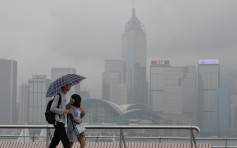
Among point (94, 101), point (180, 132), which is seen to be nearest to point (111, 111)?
point (94, 101)

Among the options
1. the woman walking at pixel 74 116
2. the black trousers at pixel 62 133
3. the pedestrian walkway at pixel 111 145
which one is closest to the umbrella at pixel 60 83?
the woman walking at pixel 74 116

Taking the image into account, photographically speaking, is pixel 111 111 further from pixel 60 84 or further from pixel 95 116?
pixel 60 84

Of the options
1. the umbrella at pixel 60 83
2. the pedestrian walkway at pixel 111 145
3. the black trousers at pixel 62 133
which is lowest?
the pedestrian walkway at pixel 111 145

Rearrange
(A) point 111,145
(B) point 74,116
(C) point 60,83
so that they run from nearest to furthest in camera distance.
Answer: (C) point 60,83 < (B) point 74,116 < (A) point 111,145

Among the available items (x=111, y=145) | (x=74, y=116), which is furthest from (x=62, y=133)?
(x=111, y=145)

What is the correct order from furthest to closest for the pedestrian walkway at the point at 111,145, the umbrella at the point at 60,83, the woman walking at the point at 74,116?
the pedestrian walkway at the point at 111,145
the woman walking at the point at 74,116
the umbrella at the point at 60,83

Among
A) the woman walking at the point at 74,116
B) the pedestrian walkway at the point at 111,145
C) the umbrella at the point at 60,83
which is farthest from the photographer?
the pedestrian walkway at the point at 111,145

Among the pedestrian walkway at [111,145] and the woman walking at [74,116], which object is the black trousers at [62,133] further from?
the pedestrian walkway at [111,145]

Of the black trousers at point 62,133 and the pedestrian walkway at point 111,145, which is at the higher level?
the black trousers at point 62,133

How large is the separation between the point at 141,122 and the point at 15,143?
→ 557 ft

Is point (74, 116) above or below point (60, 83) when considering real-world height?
below

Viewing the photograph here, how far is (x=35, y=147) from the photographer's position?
33.6 feet

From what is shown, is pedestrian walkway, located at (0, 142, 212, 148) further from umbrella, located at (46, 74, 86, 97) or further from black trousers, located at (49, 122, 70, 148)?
umbrella, located at (46, 74, 86, 97)

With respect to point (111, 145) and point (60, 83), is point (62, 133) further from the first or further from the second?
point (111, 145)
